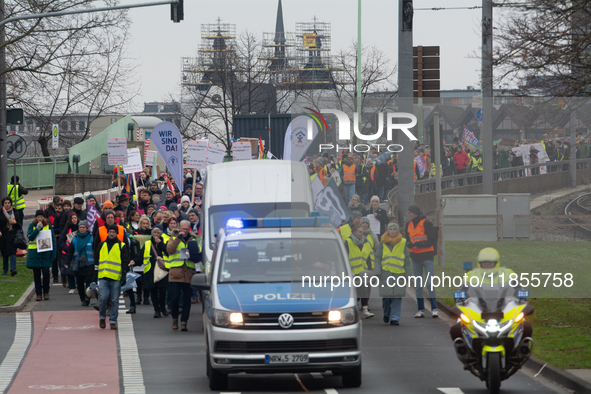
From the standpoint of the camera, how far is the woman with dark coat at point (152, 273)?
15672 millimetres

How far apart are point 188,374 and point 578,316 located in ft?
22.0

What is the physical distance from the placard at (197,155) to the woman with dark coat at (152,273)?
25.3 ft

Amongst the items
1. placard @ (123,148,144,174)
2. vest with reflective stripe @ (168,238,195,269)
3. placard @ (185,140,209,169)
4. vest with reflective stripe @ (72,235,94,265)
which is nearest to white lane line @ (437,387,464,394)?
vest with reflective stripe @ (168,238,195,269)

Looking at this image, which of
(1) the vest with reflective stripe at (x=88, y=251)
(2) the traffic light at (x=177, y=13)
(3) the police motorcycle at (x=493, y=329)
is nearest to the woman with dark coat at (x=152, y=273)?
(1) the vest with reflective stripe at (x=88, y=251)

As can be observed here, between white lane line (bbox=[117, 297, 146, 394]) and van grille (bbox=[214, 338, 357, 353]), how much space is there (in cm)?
110

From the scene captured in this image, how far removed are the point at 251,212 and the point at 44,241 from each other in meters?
4.93

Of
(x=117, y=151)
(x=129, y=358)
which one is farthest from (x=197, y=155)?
(x=129, y=358)

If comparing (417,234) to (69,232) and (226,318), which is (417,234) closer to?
(226,318)

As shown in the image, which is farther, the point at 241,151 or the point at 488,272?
the point at 241,151

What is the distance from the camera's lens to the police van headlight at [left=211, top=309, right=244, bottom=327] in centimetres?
913

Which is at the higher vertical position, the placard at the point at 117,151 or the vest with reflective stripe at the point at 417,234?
the placard at the point at 117,151

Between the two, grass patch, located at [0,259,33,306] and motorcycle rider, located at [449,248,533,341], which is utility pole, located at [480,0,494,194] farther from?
grass patch, located at [0,259,33,306]

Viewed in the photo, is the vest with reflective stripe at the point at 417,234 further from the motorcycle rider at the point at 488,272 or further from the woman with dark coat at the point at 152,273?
the motorcycle rider at the point at 488,272

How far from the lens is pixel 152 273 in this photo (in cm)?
1622
